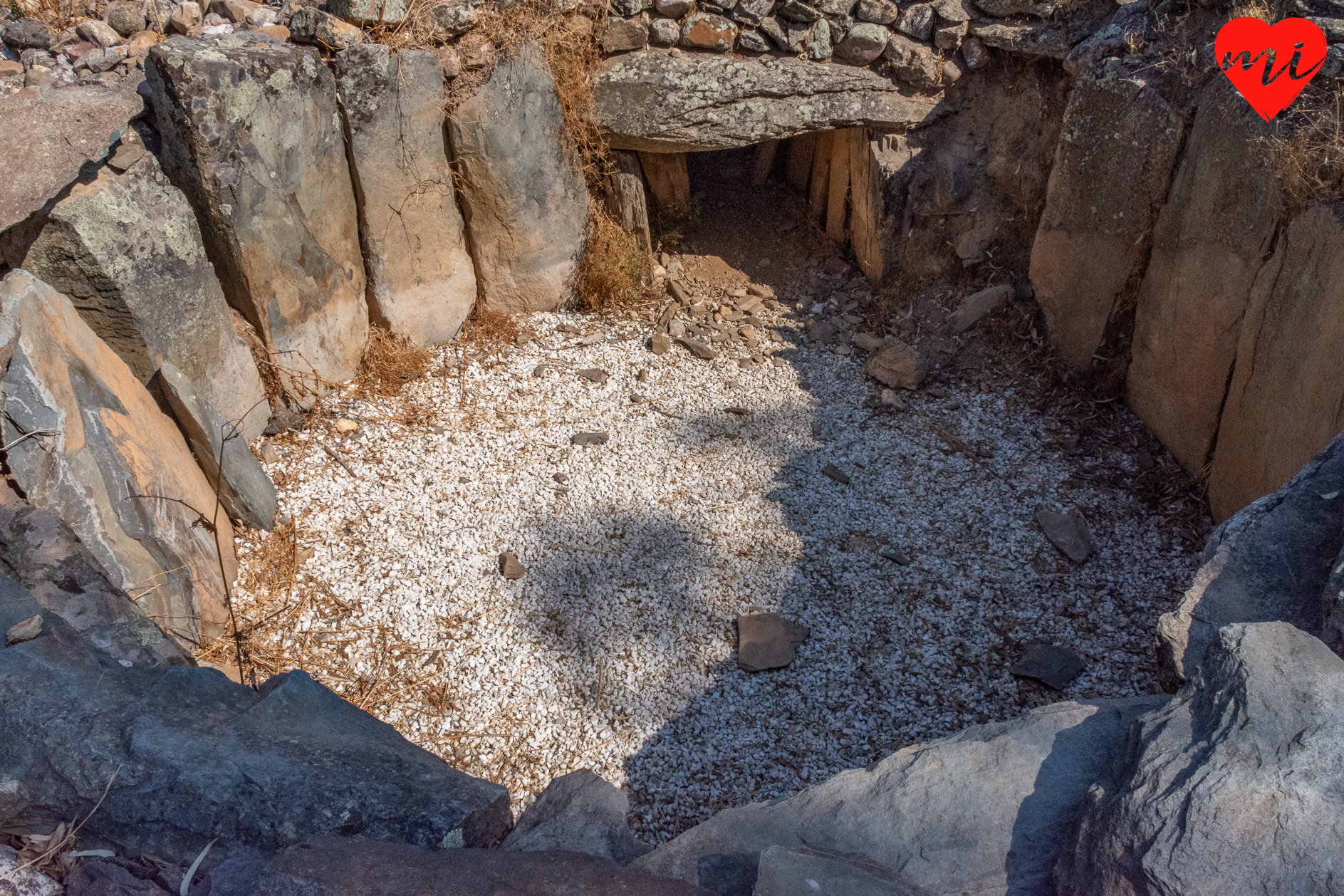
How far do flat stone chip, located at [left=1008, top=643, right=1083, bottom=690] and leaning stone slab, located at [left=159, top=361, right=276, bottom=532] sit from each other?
2.59 m

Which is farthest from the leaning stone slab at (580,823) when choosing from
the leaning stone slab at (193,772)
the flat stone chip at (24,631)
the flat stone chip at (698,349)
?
the flat stone chip at (698,349)

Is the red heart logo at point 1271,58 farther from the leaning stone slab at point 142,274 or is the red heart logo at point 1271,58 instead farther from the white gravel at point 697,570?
the leaning stone slab at point 142,274

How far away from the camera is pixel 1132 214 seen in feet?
11.3

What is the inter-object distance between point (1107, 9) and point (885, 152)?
105 cm

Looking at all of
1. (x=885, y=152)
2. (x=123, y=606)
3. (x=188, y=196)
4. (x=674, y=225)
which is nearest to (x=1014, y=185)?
(x=885, y=152)

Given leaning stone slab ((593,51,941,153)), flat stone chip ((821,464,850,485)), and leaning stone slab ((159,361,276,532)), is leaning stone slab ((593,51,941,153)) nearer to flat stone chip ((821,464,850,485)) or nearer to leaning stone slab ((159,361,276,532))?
flat stone chip ((821,464,850,485))

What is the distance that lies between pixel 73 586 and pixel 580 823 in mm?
1365

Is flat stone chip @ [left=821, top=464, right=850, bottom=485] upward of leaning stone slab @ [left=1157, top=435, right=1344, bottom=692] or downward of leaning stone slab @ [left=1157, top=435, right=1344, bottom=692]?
downward

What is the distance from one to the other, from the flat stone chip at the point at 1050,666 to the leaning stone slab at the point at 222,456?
2.59 metres

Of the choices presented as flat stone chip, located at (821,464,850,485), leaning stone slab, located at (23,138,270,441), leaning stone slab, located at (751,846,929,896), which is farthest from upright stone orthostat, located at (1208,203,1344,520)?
leaning stone slab, located at (23,138,270,441)

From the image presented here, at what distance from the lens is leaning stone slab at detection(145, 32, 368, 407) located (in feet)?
9.59

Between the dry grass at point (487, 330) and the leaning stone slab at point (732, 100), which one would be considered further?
the dry grass at point (487, 330)

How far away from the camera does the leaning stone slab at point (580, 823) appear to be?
1.77m

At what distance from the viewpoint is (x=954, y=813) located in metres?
1.60
